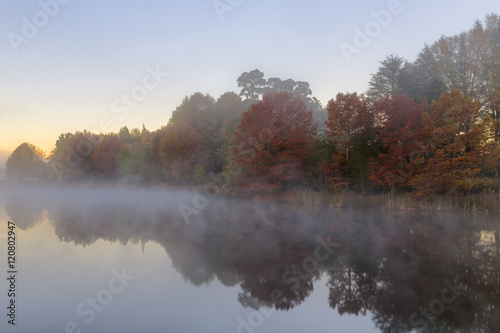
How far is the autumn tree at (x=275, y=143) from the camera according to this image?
1315 inches

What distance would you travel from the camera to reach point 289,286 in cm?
1009

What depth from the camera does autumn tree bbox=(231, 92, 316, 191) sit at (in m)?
33.4

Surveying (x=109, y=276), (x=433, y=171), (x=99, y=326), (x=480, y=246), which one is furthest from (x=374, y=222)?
(x=99, y=326)

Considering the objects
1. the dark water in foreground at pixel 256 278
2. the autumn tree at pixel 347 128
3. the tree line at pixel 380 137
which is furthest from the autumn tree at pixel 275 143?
the dark water in foreground at pixel 256 278

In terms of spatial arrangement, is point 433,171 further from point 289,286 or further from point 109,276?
Result: point 109,276

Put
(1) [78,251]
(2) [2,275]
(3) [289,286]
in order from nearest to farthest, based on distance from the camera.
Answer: (3) [289,286] < (2) [2,275] < (1) [78,251]

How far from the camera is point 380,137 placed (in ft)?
99.8

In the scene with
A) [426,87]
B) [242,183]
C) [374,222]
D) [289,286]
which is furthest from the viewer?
[426,87]

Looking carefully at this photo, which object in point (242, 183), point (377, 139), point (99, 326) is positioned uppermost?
point (377, 139)

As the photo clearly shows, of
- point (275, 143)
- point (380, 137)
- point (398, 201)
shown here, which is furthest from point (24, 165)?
point (398, 201)

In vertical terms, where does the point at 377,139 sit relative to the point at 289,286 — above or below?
above

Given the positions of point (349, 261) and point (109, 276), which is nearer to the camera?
point (109, 276)

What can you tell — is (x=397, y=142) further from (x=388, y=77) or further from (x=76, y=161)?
(x=76, y=161)

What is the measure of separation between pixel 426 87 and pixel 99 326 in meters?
45.2
